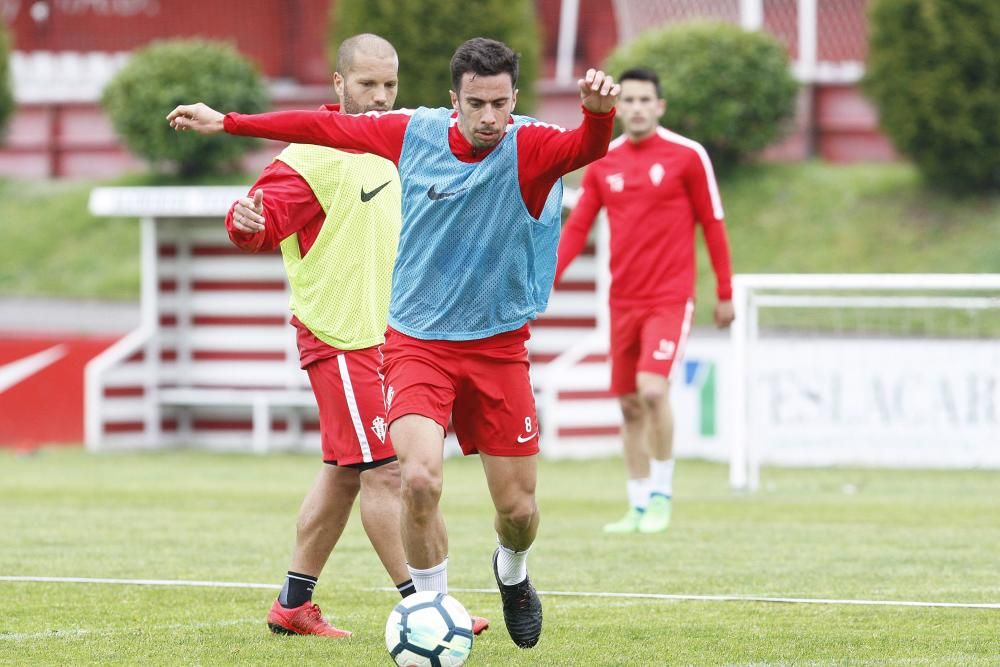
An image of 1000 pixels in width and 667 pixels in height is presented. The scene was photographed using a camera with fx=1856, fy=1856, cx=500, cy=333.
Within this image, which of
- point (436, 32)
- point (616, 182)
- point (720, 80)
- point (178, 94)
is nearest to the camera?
point (616, 182)

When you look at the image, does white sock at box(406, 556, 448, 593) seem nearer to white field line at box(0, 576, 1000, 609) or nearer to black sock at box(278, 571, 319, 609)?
black sock at box(278, 571, 319, 609)

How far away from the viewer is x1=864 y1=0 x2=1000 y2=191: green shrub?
870 inches

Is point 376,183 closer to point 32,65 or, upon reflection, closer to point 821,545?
point 821,545

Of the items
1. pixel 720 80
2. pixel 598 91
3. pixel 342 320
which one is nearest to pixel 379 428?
pixel 342 320

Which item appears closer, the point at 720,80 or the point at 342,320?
the point at 342,320

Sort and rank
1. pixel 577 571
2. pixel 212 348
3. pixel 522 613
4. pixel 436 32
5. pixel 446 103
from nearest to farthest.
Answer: pixel 522 613
pixel 577 571
pixel 212 348
pixel 436 32
pixel 446 103

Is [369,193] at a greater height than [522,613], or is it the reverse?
[369,193]

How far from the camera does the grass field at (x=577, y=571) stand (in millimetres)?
6477

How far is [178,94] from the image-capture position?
26266 millimetres

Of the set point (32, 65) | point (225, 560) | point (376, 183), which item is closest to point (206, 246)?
point (225, 560)

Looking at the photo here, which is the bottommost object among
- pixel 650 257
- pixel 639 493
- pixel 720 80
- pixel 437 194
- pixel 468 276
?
pixel 639 493

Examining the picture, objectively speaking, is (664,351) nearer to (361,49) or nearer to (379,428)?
(379,428)

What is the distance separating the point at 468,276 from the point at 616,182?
4895mm

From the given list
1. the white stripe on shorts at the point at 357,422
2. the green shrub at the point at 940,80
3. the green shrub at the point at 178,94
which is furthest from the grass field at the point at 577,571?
the green shrub at the point at 178,94
